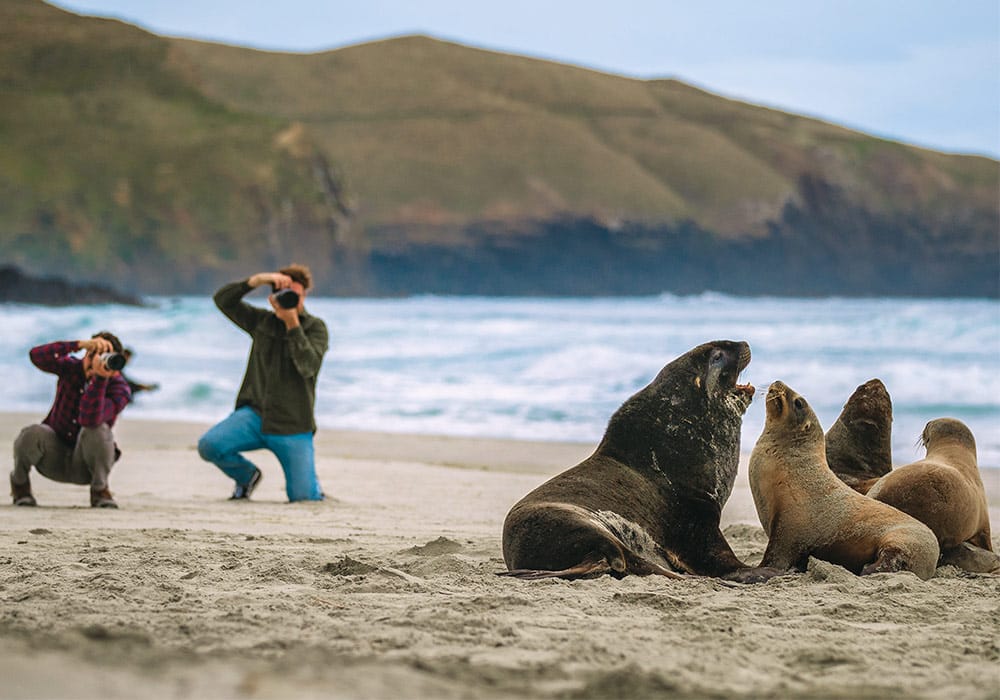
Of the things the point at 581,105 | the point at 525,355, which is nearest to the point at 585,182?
the point at 581,105

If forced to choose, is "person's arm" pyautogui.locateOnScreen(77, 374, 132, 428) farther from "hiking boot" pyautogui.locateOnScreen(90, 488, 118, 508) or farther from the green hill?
the green hill

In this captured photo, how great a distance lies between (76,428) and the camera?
800 centimetres

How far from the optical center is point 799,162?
116m

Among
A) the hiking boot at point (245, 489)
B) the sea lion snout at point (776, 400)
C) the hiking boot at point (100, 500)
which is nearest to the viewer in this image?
the sea lion snout at point (776, 400)

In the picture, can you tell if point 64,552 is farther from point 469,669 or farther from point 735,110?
point 735,110

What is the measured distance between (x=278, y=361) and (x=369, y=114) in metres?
106

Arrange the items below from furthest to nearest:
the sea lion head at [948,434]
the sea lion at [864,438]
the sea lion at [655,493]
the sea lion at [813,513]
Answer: the sea lion at [864,438] → the sea lion head at [948,434] → the sea lion at [813,513] → the sea lion at [655,493]

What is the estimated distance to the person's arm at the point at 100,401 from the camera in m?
7.72

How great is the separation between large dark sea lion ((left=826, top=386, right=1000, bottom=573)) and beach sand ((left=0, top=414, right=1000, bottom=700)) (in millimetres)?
222

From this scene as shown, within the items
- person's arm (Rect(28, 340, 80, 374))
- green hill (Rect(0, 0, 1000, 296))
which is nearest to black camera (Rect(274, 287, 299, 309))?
person's arm (Rect(28, 340, 80, 374))

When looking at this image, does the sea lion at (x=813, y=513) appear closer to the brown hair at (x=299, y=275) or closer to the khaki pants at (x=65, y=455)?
the brown hair at (x=299, y=275)

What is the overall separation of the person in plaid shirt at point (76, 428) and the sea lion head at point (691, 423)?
3679 mm

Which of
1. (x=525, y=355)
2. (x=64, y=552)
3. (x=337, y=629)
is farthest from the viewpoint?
(x=525, y=355)

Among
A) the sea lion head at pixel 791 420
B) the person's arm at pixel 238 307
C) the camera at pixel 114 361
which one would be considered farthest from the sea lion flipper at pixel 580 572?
the person's arm at pixel 238 307
